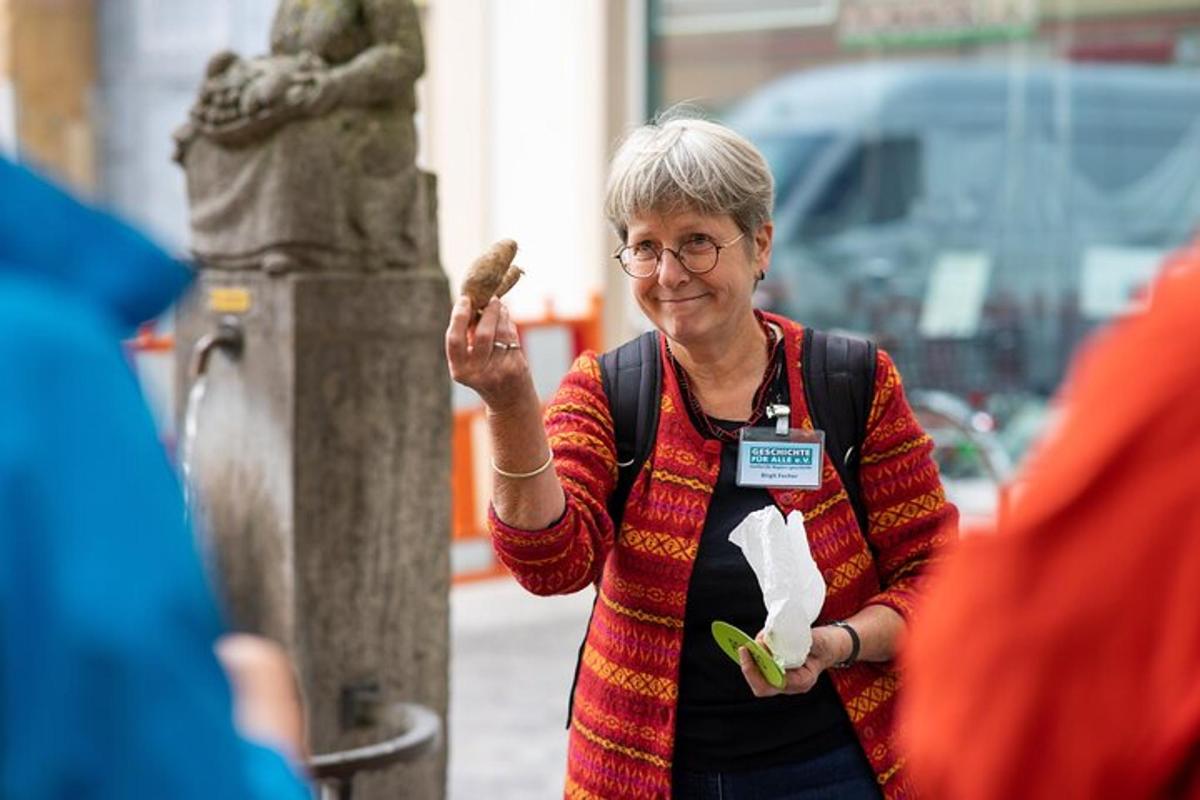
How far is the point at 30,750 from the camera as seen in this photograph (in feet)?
3.49

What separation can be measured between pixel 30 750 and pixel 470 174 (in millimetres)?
10122

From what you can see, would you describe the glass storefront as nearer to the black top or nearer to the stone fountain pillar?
the stone fountain pillar

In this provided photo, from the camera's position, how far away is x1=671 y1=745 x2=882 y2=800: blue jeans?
2.95 meters

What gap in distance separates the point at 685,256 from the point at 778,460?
36cm

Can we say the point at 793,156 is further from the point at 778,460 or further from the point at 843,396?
the point at 778,460

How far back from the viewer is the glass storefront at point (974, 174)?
10219 mm

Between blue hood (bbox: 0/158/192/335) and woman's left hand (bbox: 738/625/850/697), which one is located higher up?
blue hood (bbox: 0/158/192/335)

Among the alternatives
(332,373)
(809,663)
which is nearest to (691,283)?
(809,663)

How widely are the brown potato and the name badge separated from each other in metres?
0.45

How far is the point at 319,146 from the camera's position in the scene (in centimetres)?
580

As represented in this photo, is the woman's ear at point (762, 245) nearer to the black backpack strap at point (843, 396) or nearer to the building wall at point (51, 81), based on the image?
the black backpack strap at point (843, 396)

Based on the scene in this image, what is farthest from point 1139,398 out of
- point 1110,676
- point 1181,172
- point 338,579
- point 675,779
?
point 1181,172

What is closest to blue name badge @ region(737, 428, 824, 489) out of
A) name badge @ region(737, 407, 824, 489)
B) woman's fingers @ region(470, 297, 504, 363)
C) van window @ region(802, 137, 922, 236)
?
name badge @ region(737, 407, 824, 489)

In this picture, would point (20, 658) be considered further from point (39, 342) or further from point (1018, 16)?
point (1018, 16)
